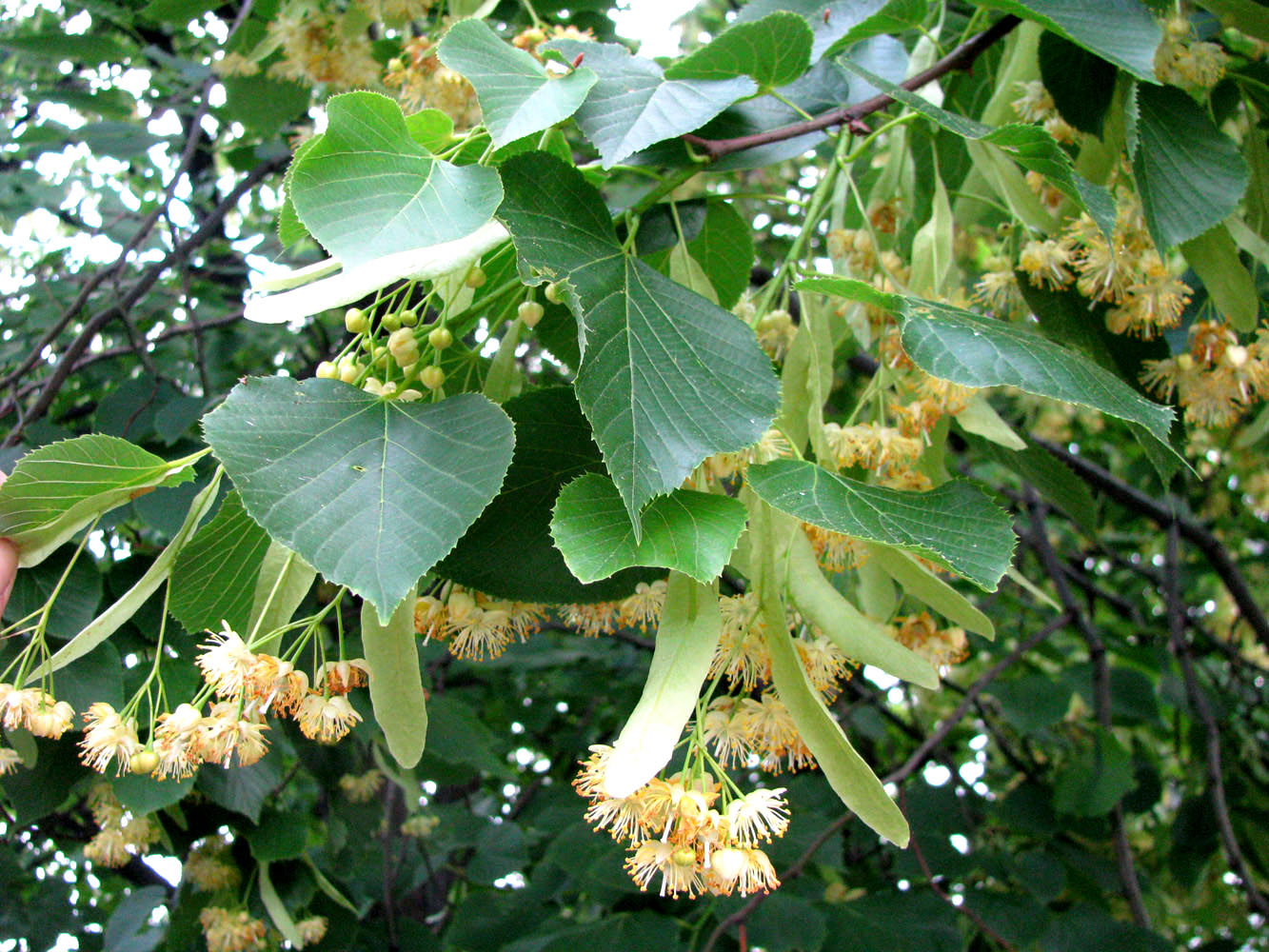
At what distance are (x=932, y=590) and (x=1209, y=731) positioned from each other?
1794 millimetres

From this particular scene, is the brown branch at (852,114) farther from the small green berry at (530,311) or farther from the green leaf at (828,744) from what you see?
the green leaf at (828,744)

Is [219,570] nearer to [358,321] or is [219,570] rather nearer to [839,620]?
[358,321]

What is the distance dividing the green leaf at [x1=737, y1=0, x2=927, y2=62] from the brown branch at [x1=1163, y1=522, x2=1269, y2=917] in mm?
1470

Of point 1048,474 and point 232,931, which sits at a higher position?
point 1048,474

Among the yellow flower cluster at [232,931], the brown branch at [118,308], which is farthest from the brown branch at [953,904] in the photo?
the brown branch at [118,308]

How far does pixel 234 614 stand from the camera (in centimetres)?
88

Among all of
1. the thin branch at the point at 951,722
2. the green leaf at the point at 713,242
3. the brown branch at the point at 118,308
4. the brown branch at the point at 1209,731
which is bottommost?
the brown branch at the point at 1209,731

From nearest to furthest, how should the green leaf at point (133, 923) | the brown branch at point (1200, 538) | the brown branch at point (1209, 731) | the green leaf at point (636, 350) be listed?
the green leaf at point (636, 350) < the green leaf at point (133, 923) < the brown branch at point (1209, 731) < the brown branch at point (1200, 538)

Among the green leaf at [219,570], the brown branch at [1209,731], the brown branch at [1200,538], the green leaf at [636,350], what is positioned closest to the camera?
the green leaf at [636,350]

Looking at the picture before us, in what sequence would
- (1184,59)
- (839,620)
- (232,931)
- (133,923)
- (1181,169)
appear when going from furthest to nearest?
1. (133,923)
2. (232,931)
3. (1184,59)
4. (1181,169)
5. (839,620)

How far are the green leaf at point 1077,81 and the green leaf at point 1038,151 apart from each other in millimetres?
241

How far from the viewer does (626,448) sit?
719 millimetres

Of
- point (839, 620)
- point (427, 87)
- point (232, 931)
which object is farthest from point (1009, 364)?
point (232, 931)

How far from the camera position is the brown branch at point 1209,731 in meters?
1.91
